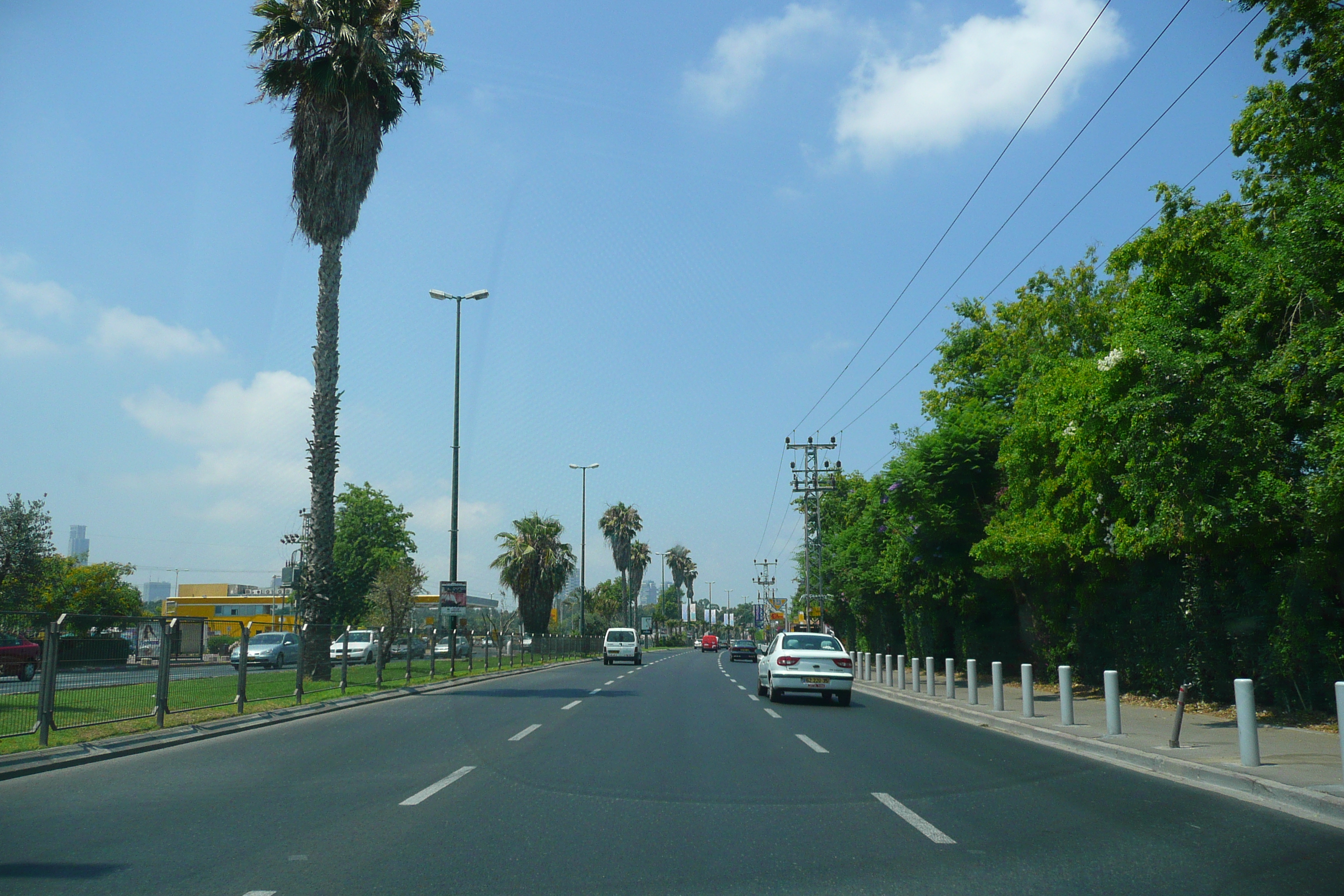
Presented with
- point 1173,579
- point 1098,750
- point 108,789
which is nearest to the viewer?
point 108,789

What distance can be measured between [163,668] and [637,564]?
85.0 m

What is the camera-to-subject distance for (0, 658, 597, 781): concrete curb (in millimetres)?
11086

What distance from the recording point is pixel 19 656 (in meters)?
12.2

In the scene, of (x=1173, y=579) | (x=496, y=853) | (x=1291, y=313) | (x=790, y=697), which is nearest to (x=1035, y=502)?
(x=1173, y=579)

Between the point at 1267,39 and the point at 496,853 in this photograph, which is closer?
the point at 496,853

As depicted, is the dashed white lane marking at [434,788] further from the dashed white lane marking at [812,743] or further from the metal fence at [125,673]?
the metal fence at [125,673]

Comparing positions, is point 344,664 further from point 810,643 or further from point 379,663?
point 810,643

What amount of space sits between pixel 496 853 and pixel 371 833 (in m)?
1.29

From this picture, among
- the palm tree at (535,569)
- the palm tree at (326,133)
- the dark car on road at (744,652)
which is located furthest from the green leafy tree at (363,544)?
the palm tree at (326,133)

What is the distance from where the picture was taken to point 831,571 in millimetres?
56781

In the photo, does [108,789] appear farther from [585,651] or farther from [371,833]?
[585,651]

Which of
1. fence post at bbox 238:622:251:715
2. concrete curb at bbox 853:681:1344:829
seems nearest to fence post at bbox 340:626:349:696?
fence post at bbox 238:622:251:715

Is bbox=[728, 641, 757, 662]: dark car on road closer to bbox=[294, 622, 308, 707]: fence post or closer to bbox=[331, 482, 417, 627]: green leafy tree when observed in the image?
bbox=[331, 482, 417, 627]: green leafy tree

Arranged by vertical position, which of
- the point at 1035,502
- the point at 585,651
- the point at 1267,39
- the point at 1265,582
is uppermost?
the point at 1267,39
